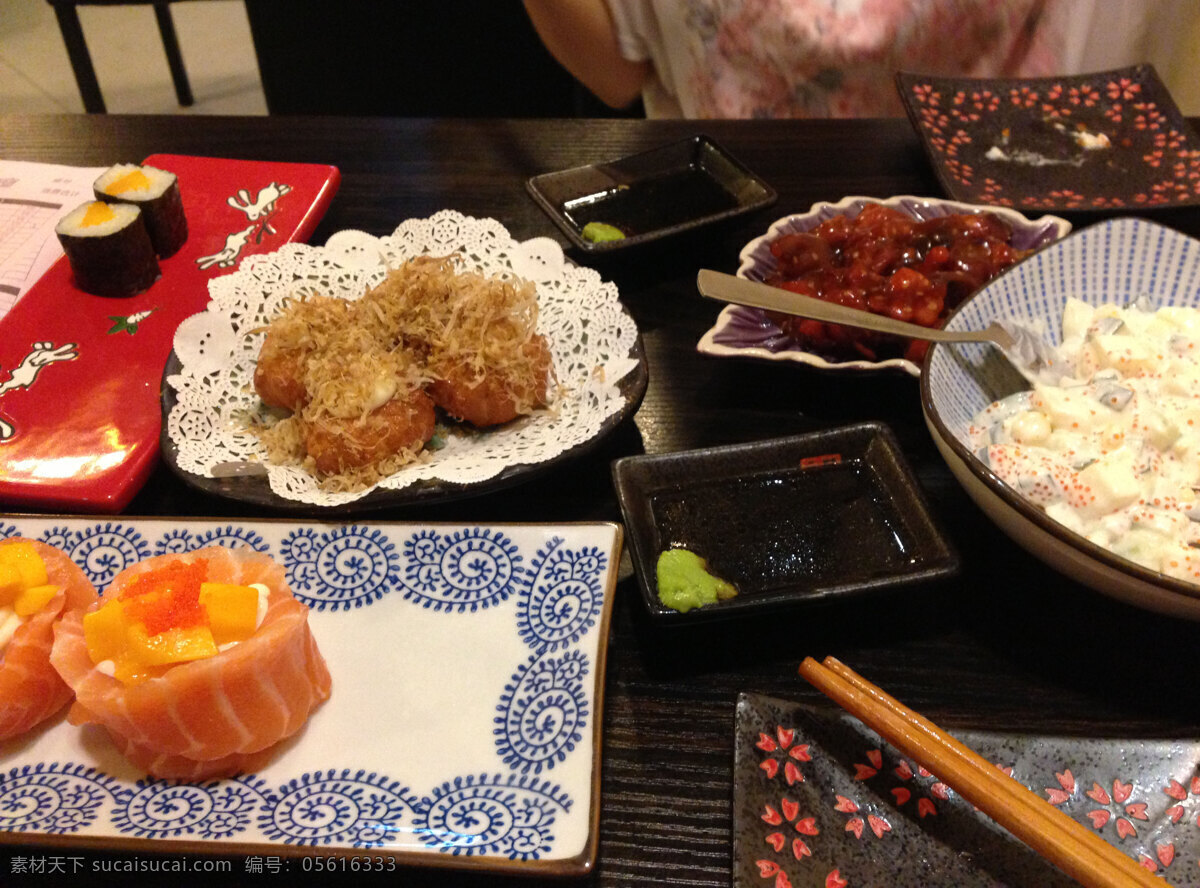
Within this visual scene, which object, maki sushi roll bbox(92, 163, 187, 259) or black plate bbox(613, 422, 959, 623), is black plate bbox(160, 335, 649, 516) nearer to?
black plate bbox(613, 422, 959, 623)

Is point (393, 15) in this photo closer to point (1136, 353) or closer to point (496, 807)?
point (1136, 353)

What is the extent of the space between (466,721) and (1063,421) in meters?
1.23

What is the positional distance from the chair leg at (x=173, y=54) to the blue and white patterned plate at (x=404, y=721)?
205 inches

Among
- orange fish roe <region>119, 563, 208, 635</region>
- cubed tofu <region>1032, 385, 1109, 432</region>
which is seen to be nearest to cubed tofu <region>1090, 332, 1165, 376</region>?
cubed tofu <region>1032, 385, 1109, 432</region>

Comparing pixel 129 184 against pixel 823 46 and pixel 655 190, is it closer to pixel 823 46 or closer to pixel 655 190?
pixel 655 190

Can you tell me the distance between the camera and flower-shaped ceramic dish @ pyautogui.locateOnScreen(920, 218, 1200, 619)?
1328mm

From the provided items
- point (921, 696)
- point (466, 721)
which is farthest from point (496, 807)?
point (921, 696)

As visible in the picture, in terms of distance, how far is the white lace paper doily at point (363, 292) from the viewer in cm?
175

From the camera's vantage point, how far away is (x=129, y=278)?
7.68 feet

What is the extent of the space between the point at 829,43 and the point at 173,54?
4939mm

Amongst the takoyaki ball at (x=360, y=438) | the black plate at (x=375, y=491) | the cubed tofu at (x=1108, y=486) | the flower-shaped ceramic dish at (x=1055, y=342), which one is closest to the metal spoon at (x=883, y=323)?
the flower-shaped ceramic dish at (x=1055, y=342)

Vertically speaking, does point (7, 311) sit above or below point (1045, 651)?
above

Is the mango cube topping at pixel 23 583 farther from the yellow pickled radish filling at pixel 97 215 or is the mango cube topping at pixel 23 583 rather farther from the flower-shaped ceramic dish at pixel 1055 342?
the flower-shaped ceramic dish at pixel 1055 342

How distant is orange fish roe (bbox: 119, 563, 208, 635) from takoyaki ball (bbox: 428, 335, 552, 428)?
2.22 feet
